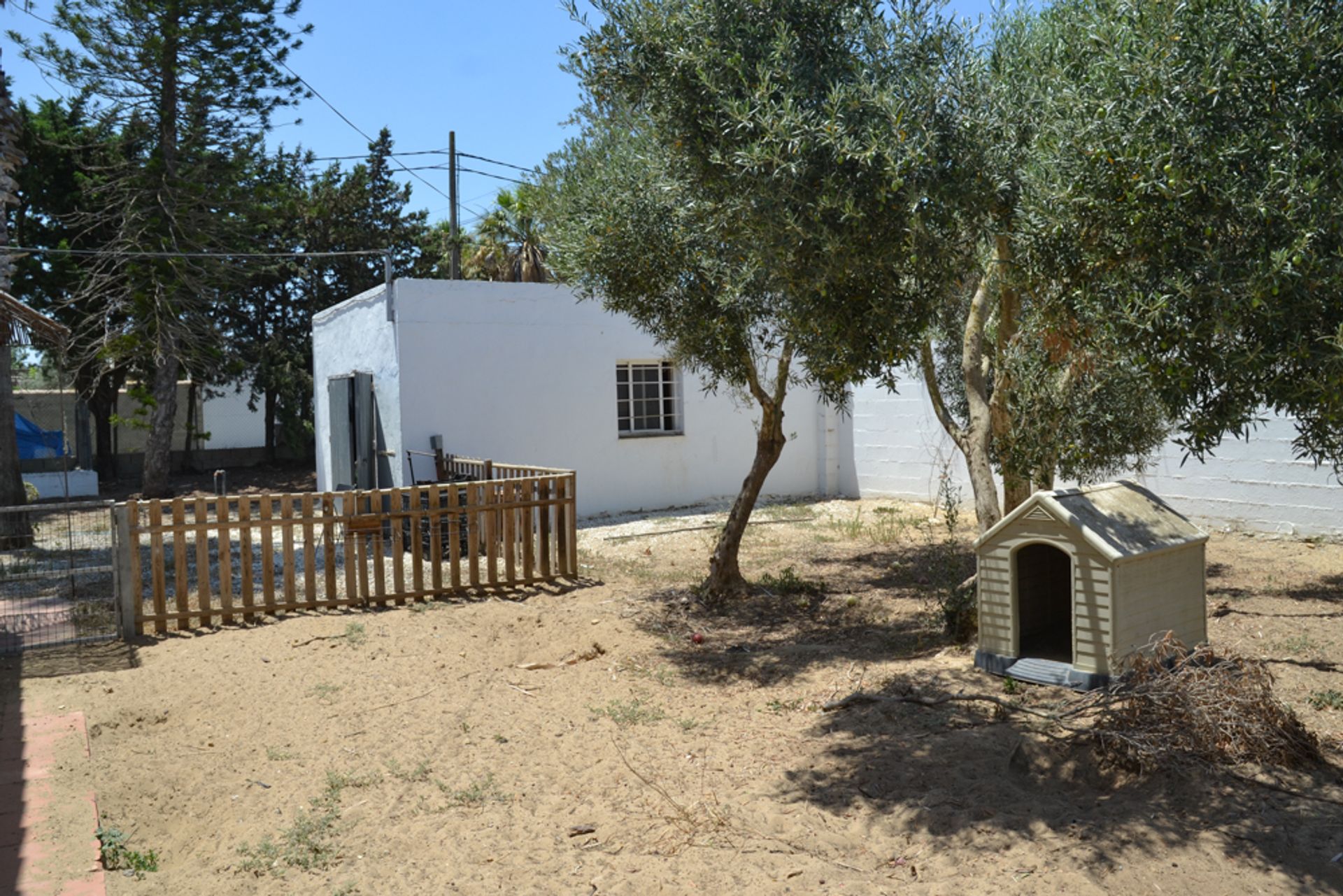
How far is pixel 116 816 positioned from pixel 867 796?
334cm

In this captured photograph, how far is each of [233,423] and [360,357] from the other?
767 inches

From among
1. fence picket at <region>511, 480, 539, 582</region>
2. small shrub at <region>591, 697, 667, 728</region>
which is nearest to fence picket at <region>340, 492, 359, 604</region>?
fence picket at <region>511, 480, 539, 582</region>

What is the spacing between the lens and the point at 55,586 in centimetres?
950

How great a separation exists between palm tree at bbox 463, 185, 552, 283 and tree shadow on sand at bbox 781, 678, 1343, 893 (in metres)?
17.7

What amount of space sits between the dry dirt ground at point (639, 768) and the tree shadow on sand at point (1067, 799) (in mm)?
14

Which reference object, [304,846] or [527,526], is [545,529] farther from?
[304,846]

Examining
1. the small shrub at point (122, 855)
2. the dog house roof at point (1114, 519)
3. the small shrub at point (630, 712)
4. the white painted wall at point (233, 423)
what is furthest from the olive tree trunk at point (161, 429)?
the dog house roof at point (1114, 519)

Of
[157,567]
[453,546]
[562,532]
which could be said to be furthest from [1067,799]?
[157,567]

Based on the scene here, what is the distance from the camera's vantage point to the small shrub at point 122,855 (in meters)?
4.04

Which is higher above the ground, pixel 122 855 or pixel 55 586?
pixel 55 586

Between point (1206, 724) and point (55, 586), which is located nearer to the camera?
point (1206, 724)

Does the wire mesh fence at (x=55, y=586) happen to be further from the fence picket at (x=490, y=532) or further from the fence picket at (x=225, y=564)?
the fence picket at (x=490, y=532)

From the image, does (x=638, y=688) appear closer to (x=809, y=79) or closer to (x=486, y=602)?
(x=486, y=602)

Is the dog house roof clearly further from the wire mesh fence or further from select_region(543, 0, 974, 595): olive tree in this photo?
the wire mesh fence
